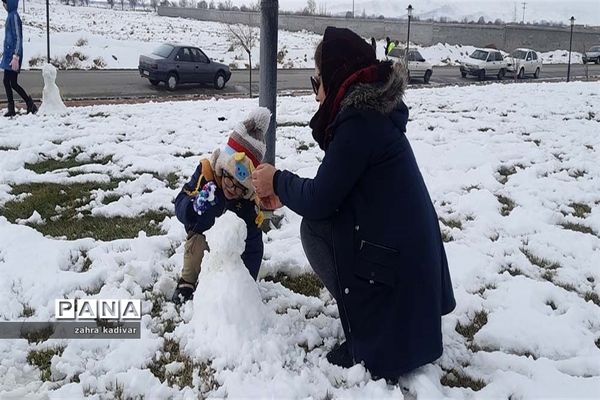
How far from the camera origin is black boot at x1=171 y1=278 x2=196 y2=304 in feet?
11.0

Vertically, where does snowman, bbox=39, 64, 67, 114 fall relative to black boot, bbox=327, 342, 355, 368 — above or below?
above

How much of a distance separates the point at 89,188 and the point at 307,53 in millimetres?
33421

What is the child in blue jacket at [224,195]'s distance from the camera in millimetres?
3133

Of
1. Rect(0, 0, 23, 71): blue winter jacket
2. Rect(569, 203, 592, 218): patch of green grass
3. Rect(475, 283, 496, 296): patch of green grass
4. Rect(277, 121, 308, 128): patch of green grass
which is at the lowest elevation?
Rect(475, 283, 496, 296): patch of green grass

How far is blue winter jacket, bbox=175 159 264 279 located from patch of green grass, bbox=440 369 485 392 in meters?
1.33

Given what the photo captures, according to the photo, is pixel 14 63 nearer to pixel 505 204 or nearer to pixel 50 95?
pixel 50 95

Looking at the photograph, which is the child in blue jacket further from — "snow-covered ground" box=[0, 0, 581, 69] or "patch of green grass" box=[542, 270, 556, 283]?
"snow-covered ground" box=[0, 0, 581, 69]

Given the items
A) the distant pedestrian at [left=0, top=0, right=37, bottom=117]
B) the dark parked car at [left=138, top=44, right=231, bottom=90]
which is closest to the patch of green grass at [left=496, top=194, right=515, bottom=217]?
→ the distant pedestrian at [left=0, top=0, right=37, bottom=117]

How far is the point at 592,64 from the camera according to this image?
41.1m

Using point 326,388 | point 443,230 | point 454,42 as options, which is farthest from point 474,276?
point 454,42

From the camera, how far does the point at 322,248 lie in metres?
2.79

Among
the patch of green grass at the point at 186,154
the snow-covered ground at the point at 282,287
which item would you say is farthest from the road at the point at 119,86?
the snow-covered ground at the point at 282,287

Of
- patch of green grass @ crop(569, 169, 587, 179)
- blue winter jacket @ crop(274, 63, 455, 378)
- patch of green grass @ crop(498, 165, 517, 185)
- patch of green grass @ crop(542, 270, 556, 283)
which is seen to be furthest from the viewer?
patch of green grass @ crop(569, 169, 587, 179)

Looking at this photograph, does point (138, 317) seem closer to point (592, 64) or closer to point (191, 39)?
point (191, 39)
